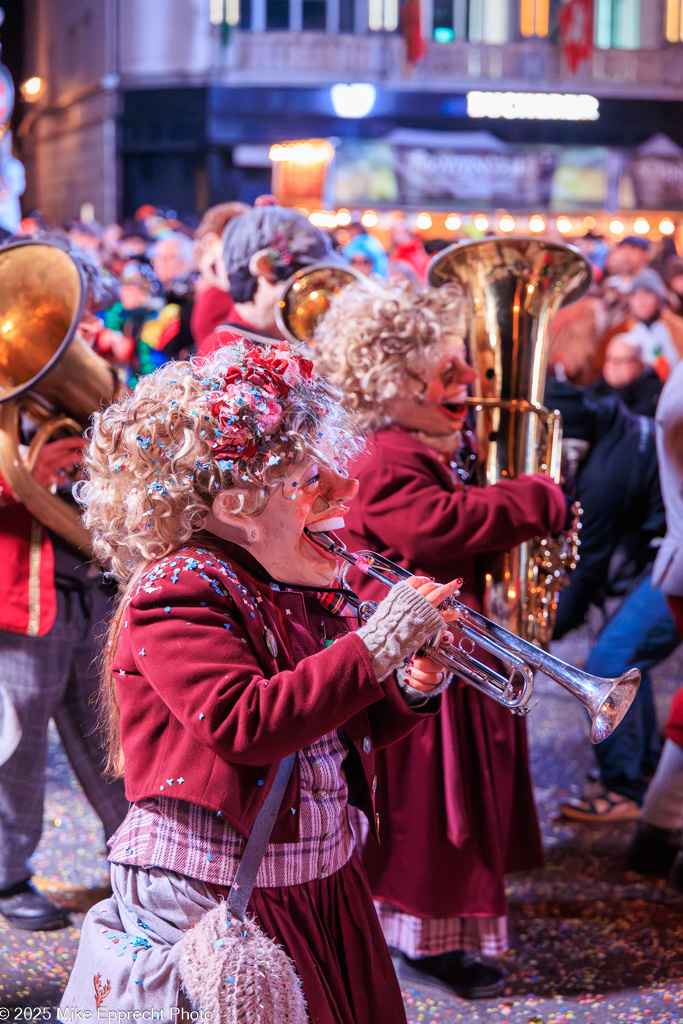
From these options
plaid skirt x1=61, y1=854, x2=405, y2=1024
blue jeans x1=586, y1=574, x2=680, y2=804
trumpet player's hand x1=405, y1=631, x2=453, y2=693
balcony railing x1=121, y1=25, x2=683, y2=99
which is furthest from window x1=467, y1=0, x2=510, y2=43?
plaid skirt x1=61, y1=854, x2=405, y2=1024

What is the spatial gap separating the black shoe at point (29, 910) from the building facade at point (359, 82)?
516 inches

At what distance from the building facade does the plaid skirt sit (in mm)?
14283

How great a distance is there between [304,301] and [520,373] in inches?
32.7

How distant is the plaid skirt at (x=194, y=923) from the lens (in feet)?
5.10

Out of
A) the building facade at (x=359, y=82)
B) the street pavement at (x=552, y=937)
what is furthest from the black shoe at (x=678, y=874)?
the building facade at (x=359, y=82)

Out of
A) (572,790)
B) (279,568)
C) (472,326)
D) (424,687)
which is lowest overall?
(572,790)

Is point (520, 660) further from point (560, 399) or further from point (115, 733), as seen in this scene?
point (560, 399)

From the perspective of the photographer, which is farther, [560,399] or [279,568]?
[560,399]

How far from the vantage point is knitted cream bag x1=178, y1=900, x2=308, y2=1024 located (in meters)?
1.50

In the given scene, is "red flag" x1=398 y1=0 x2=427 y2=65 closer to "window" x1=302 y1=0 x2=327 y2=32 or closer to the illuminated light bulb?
"window" x1=302 y1=0 x2=327 y2=32

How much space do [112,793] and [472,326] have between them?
1.67 m

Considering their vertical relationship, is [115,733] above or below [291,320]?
below

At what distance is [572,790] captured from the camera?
411 centimetres

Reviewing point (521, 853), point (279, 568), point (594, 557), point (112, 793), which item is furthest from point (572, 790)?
point (279, 568)
